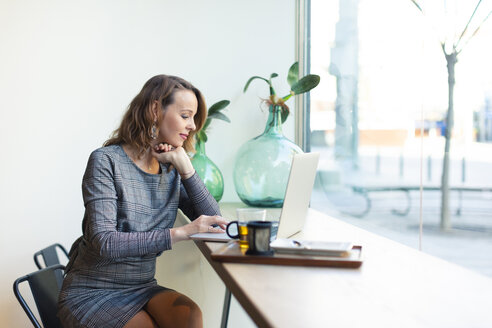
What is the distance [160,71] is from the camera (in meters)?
2.80

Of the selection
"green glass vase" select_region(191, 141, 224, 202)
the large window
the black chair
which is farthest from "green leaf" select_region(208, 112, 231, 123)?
the black chair

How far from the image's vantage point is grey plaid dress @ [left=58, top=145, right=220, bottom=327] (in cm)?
167

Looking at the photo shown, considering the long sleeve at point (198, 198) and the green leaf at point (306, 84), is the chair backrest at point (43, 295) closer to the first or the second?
the long sleeve at point (198, 198)

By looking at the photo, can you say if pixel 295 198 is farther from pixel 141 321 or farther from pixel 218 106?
pixel 218 106

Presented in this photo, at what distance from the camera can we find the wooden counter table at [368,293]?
0.89 meters

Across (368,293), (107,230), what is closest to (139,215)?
(107,230)

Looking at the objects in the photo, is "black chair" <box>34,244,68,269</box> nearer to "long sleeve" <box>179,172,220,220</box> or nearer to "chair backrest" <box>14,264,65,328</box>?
"chair backrest" <box>14,264,65,328</box>

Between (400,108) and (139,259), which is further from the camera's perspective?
(400,108)

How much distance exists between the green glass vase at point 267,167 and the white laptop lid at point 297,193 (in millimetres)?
659

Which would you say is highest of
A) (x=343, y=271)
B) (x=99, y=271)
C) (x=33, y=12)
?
(x=33, y=12)

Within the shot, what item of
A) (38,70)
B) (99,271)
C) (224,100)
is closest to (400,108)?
(224,100)

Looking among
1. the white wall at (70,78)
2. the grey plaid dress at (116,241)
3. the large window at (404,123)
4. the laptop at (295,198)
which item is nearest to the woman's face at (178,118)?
the grey plaid dress at (116,241)

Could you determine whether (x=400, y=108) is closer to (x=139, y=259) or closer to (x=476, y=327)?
(x=139, y=259)

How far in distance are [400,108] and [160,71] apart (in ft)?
4.12
